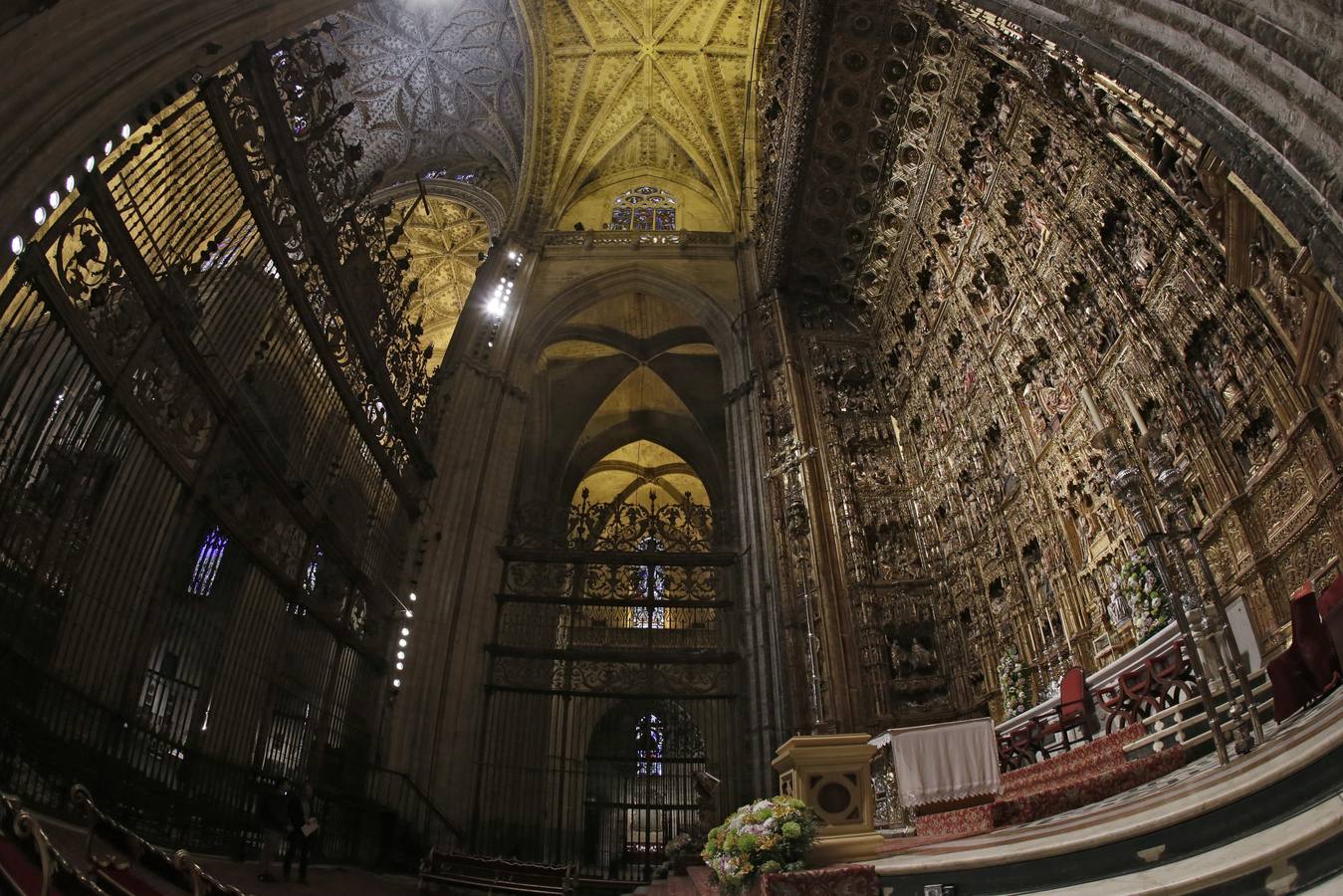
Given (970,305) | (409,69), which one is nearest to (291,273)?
(970,305)

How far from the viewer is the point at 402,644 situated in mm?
11164

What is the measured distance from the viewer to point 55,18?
15.4 ft

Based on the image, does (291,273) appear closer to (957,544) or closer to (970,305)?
(970,305)

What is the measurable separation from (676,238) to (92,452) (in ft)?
47.3

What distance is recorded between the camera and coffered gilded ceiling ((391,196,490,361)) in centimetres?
1998

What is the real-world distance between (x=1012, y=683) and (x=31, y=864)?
9572 mm

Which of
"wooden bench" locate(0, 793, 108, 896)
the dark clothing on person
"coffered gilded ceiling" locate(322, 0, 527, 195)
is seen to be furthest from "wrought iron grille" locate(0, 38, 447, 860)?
"coffered gilded ceiling" locate(322, 0, 527, 195)

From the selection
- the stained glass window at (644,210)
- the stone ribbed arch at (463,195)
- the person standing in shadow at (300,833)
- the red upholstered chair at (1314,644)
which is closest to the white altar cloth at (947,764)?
the red upholstered chair at (1314,644)

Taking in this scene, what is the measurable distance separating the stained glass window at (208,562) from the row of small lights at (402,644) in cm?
399

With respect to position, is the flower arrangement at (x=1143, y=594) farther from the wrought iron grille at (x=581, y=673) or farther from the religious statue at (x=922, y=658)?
the wrought iron grille at (x=581, y=673)

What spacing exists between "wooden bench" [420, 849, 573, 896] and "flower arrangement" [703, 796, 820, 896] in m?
4.59

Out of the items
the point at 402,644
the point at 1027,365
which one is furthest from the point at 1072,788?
the point at 402,644

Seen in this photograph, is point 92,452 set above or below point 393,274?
below

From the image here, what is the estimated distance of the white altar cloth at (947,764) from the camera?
698 cm
